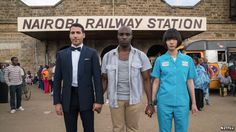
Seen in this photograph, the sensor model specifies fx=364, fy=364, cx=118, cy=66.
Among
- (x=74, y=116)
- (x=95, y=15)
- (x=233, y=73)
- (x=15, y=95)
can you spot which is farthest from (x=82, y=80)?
(x=95, y=15)

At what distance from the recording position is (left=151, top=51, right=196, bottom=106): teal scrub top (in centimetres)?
482

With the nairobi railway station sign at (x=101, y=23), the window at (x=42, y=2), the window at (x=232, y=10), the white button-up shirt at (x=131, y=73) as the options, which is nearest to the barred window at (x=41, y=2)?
the window at (x=42, y=2)

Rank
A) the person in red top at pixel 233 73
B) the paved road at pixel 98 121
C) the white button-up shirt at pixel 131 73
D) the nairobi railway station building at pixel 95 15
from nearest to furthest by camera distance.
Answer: the white button-up shirt at pixel 131 73 < the paved road at pixel 98 121 < the person in red top at pixel 233 73 < the nairobi railway station building at pixel 95 15

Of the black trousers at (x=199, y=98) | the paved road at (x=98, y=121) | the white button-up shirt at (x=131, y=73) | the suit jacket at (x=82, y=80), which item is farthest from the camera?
the black trousers at (x=199, y=98)

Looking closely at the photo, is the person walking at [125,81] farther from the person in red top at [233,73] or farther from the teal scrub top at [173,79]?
the person in red top at [233,73]

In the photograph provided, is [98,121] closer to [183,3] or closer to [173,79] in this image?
[173,79]

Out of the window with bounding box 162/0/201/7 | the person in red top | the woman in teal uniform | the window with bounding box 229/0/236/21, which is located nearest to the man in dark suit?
the woman in teal uniform

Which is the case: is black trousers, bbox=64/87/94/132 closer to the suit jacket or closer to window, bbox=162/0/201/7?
the suit jacket

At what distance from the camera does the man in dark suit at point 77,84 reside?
181 inches

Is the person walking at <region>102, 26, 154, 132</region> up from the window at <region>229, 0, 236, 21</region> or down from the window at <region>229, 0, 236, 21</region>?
down

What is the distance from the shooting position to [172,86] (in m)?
4.83

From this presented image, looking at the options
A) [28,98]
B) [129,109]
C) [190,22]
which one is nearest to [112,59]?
[129,109]

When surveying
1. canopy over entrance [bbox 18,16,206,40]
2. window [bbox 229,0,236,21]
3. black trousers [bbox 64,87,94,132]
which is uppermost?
window [bbox 229,0,236,21]

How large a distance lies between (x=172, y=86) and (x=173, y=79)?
9 cm
